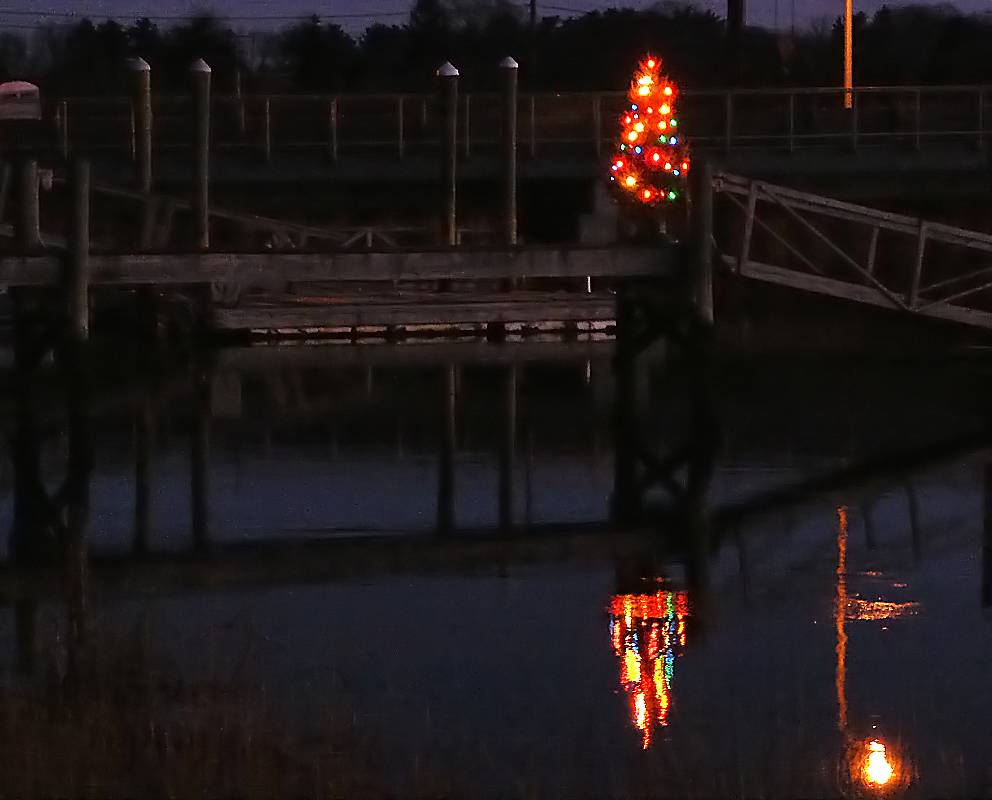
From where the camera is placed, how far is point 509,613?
1024cm

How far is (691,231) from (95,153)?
2319 centimetres

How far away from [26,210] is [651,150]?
9.26 metres

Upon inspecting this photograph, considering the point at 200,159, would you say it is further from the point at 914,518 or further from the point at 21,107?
the point at 914,518

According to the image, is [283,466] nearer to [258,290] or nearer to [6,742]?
[6,742]

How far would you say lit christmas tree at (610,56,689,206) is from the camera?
1044 inches

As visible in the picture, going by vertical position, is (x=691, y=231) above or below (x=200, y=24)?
below

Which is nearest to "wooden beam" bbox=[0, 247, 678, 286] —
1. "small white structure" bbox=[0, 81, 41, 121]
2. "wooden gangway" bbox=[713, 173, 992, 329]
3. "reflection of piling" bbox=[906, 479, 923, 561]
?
"wooden gangway" bbox=[713, 173, 992, 329]

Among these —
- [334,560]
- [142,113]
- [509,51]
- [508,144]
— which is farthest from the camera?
[509,51]

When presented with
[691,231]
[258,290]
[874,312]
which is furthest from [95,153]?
[691,231]

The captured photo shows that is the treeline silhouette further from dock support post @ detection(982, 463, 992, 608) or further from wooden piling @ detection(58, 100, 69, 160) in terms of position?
dock support post @ detection(982, 463, 992, 608)

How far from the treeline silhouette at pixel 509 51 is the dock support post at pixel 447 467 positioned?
112 feet

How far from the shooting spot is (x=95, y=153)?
42094 millimetres

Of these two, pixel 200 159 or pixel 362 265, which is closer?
pixel 362 265

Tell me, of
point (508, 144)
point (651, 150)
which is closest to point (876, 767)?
point (651, 150)
